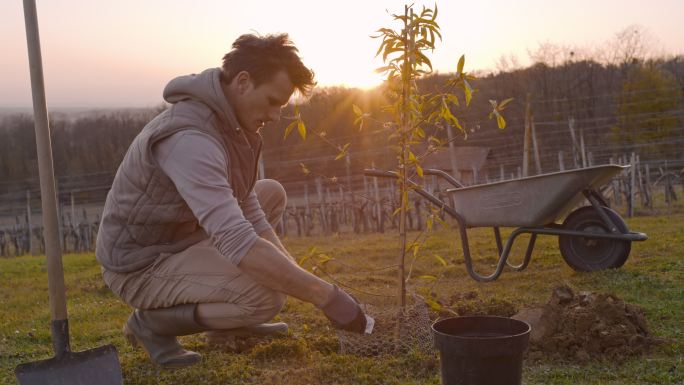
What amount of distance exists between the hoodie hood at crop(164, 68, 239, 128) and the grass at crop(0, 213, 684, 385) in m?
0.78

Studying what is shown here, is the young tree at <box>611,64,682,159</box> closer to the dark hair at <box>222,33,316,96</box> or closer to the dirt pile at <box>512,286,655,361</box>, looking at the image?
the dirt pile at <box>512,286,655,361</box>

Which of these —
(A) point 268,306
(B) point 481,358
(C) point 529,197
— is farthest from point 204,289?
(C) point 529,197

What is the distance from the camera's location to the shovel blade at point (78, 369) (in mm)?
2123

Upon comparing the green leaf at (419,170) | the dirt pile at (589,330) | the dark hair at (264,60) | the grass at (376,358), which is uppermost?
the dark hair at (264,60)

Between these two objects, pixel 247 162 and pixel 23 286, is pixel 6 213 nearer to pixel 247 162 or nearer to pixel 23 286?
pixel 23 286

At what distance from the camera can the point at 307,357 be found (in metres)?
2.61

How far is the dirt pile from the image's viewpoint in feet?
8.08

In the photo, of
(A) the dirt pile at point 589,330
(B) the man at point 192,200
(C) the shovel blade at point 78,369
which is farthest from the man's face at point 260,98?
(A) the dirt pile at point 589,330

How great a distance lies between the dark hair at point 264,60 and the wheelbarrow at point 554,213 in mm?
1486

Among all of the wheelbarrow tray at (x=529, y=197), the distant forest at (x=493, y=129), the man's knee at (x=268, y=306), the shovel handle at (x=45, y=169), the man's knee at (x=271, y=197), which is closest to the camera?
the shovel handle at (x=45, y=169)

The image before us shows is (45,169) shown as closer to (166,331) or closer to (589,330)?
(166,331)

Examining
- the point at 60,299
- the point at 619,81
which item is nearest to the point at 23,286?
the point at 60,299

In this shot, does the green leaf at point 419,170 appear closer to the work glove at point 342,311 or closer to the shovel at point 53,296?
the work glove at point 342,311

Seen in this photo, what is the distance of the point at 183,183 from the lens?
6.83 ft
